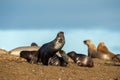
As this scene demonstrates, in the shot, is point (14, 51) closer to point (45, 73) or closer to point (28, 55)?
point (28, 55)

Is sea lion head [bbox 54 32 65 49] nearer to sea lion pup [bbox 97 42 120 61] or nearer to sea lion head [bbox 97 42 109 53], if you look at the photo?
sea lion pup [bbox 97 42 120 61]

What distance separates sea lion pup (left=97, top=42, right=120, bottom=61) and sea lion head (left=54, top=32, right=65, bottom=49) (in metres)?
11.7

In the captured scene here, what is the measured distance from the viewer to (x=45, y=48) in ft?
48.9

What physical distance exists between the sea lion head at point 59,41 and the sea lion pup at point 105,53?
460 inches

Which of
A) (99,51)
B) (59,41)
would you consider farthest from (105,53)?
(59,41)

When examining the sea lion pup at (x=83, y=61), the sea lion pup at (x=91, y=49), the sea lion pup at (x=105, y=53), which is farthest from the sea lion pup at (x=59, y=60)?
the sea lion pup at (x=91, y=49)

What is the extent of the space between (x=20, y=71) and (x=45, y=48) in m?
3.90

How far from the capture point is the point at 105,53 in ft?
92.7

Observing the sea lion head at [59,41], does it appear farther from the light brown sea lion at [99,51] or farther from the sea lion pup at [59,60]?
the light brown sea lion at [99,51]

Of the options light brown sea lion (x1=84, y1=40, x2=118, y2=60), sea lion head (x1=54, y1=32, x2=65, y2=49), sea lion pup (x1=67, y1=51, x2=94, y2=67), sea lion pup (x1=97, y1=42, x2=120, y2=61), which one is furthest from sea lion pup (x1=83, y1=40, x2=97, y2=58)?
sea lion head (x1=54, y1=32, x2=65, y2=49)

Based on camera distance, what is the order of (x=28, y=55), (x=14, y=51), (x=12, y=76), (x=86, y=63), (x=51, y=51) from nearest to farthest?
(x=12, y=76)
(x=51, y=51)
(x=28, y=55)
(x=86, y=63)
(x=14, y=51)

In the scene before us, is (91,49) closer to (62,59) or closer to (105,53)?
(105,53)

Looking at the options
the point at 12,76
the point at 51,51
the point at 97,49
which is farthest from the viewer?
the point at 97,49

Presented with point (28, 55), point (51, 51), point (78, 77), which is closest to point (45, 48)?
point (51, 51)
